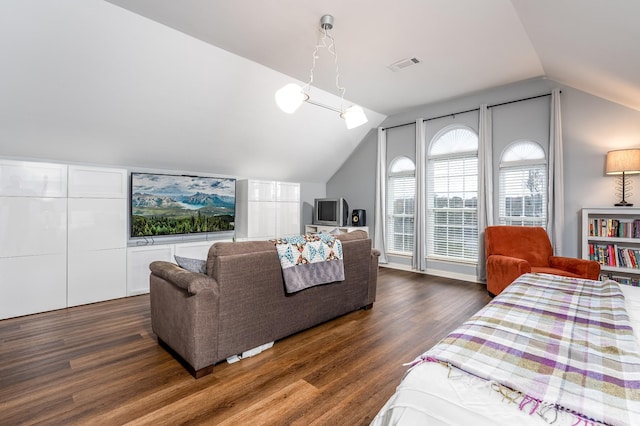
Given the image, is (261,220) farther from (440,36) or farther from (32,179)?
(440,36)

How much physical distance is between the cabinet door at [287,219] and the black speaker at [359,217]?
3.82 ft

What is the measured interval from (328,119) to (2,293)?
481 centimetres

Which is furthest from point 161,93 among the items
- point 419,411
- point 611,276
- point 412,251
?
point 611,276

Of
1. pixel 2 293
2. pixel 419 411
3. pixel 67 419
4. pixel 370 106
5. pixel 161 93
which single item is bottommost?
pixel 67 419

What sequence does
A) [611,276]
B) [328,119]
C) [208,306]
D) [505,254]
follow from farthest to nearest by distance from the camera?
[328,119], [505,254], [611,276], [208,306]

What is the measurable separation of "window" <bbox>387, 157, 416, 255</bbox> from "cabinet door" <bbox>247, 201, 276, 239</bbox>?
2.31 metres

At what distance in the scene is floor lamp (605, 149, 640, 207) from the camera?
3.46 m

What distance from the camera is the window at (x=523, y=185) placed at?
14.4 feet

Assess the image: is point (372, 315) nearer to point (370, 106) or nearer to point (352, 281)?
point (352, 281)

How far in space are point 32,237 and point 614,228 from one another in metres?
6.74

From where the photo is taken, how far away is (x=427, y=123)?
5488 mm

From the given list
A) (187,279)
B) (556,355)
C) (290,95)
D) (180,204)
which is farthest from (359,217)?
(556,355)

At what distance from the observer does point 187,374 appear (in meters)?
2.19

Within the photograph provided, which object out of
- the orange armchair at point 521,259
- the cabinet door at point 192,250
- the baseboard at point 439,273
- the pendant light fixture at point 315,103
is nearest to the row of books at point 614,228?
the orange armchair at point 521,259
